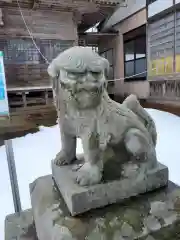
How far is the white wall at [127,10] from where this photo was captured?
17.3 feet

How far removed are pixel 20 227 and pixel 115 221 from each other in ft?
1.79

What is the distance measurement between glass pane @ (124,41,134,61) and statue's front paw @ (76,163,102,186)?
5898mm

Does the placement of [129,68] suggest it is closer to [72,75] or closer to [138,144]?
[138,144]

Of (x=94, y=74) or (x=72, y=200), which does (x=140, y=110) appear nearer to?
(x=94, y=74)

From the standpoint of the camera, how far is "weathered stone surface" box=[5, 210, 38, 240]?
0.93 metres

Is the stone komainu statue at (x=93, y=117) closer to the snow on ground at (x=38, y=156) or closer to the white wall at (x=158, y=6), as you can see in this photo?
the snow on ground at (x=38, y=156)

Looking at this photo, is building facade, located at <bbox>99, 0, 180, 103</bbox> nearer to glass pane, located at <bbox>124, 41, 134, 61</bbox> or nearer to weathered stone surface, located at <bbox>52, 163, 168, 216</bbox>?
glass pane, located at <bbox>124, 41, 134, 61</bbox>

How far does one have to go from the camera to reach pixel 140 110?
2.89 ft

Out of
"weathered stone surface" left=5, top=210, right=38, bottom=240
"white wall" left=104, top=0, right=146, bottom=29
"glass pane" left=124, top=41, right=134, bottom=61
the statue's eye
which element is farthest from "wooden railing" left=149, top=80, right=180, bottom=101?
the statue's eye

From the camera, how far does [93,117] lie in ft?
2.31

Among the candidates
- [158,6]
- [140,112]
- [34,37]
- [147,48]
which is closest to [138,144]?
[140,112]

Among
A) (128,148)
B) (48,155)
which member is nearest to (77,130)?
(128,148)

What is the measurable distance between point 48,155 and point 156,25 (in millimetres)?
4129

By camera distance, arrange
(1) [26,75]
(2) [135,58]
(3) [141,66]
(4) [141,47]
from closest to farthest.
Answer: (1) [26,75]
(4) [141,47]
(3) [141,66]
(2) [135,58]
